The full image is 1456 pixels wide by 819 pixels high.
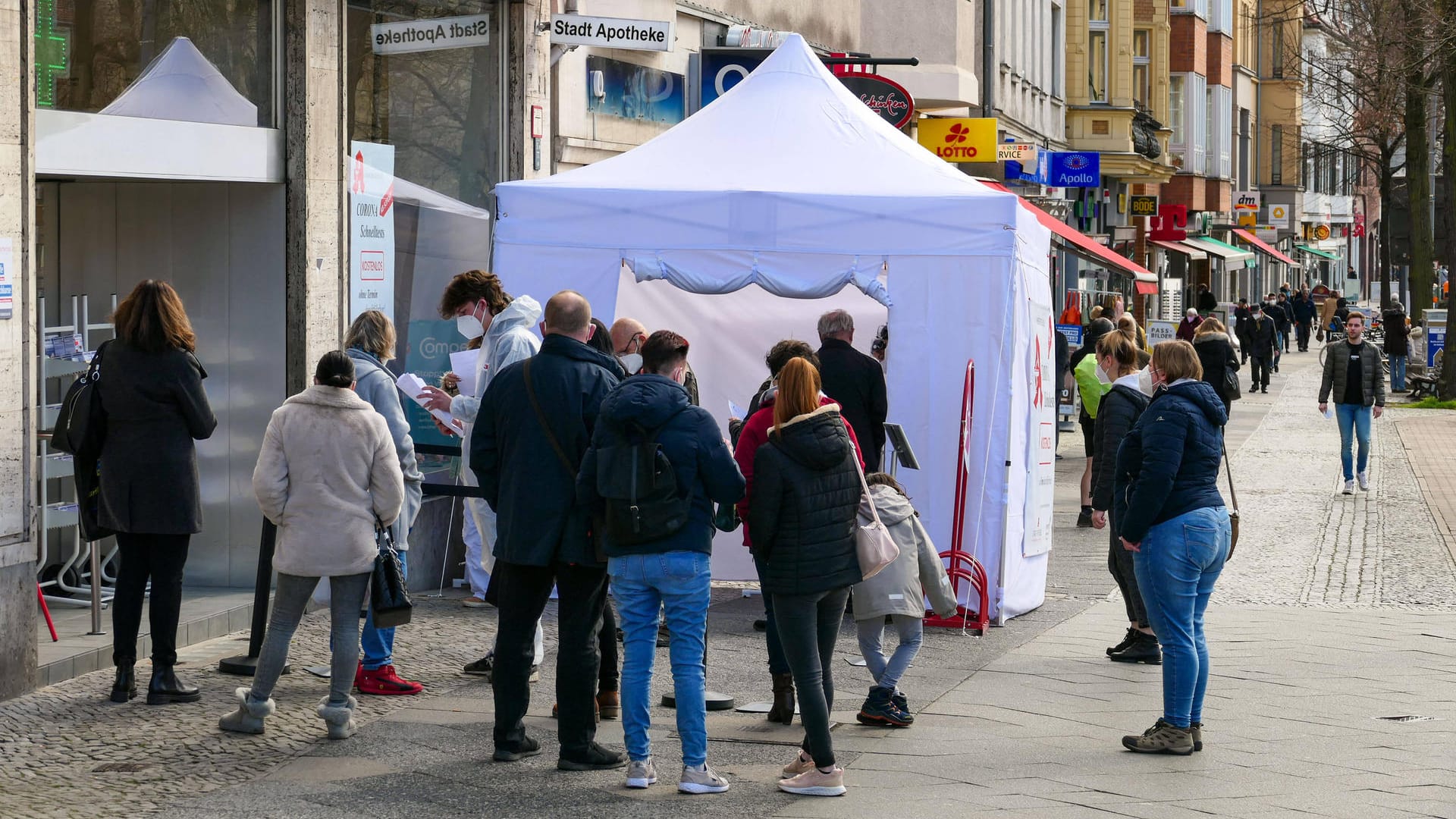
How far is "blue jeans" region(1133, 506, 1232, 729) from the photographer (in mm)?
7141

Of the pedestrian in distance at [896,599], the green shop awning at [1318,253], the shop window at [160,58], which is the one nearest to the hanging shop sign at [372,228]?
the shop window at [160,58]

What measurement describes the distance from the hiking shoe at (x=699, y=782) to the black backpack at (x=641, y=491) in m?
0.87

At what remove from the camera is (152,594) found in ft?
25.9

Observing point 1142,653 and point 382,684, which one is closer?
point 382,684

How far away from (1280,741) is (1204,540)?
983 millimetres

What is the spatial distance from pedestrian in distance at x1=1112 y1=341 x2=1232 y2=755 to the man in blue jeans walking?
5.92 ft

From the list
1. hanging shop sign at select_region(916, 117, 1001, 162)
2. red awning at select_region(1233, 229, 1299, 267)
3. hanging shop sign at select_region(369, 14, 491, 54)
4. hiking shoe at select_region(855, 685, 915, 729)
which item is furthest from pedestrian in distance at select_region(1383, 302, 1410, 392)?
red awning at select_region(1233, 229, 1299, 267)

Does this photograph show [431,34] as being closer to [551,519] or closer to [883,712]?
[551,519]

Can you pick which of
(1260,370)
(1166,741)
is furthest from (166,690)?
(1260,370)

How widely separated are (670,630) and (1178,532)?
2128 mm

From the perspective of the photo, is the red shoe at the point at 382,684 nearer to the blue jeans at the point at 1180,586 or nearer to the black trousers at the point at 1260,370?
the blue jeans at the point at 1180,586

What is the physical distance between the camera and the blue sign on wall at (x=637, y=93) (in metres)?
14.9

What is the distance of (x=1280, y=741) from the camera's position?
7438 millimetres

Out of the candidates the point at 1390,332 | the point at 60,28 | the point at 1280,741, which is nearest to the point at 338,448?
the point at 60,28
